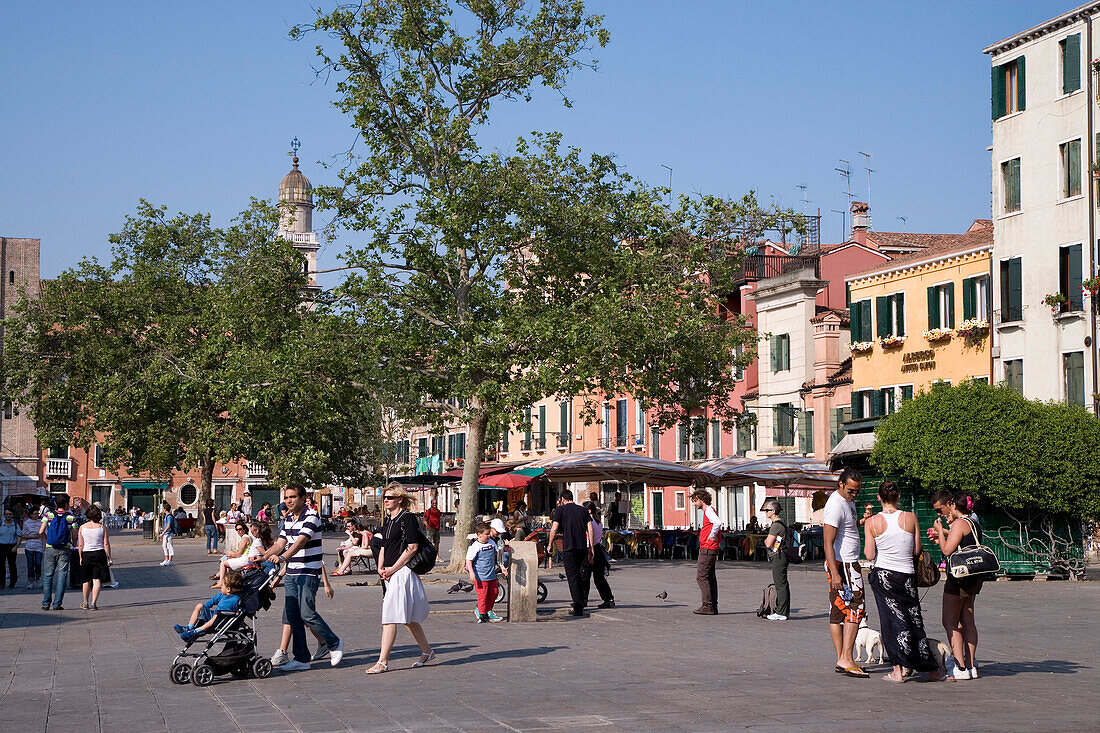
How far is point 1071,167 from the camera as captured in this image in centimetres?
3794

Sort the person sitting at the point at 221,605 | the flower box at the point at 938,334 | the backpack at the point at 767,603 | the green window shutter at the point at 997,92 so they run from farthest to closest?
the flower box at the point at 938,334, the green window shutter at the point at 997,92, the backpack at the point at 767,603, the person sitting at the point at 221,605

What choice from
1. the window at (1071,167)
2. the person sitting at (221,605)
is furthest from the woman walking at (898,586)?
the window at (1071,167)

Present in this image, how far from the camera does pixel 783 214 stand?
29.3 m

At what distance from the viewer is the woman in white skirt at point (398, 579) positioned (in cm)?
1221

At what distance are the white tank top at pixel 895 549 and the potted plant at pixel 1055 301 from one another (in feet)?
93.3

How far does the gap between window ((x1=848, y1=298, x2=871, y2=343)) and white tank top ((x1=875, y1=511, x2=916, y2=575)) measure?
113 feet

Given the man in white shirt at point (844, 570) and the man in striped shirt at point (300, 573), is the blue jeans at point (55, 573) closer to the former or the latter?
the man in striped shirt at point (300, 573)

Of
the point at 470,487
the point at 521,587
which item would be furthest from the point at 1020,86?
the point at 521,587

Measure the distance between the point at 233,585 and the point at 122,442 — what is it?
36846mm

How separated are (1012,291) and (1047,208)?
2.50m

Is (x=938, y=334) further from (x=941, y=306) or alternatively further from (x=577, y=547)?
(x=577, y=547)

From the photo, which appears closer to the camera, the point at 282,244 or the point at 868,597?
the point at 868,597

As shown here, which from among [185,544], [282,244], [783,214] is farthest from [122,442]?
[783,214]

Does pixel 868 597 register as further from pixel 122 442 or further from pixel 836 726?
pixel 122 442
